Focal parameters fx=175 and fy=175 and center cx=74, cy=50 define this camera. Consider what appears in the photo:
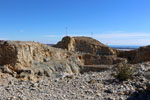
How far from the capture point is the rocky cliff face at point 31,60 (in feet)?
48.2

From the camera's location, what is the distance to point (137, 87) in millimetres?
7078

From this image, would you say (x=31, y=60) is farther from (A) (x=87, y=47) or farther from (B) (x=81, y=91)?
(A) (x=87, y=47)

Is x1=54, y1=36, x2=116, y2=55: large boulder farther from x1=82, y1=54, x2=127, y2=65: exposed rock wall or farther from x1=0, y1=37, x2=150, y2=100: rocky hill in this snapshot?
x1=82, y1=54, x2=127, y2=65: exposed rock wall

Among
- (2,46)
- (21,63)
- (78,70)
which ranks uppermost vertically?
(2,46)

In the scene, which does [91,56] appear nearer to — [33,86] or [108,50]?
[108,50]

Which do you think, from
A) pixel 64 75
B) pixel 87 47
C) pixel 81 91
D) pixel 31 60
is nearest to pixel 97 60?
pixel 87 47

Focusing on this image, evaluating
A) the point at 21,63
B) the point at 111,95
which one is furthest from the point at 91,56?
the point at 111,95

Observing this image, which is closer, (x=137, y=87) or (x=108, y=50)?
(x=137, y=87)

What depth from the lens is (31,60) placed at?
17.1 m

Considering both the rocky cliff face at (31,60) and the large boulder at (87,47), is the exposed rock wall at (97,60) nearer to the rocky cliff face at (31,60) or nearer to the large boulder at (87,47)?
the rocky cliff face at (31,60)

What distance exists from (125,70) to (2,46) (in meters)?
11.1

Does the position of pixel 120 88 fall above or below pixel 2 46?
below

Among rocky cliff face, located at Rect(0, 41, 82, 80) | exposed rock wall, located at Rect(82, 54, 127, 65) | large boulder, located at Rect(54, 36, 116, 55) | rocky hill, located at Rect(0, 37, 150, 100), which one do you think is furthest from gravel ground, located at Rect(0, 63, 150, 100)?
large boulder, located at Rect(54, 36, 116, 55)

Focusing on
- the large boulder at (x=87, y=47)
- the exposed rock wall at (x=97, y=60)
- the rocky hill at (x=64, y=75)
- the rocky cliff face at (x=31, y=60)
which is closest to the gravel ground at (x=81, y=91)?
the rocky hill at (x=64, y=75)
